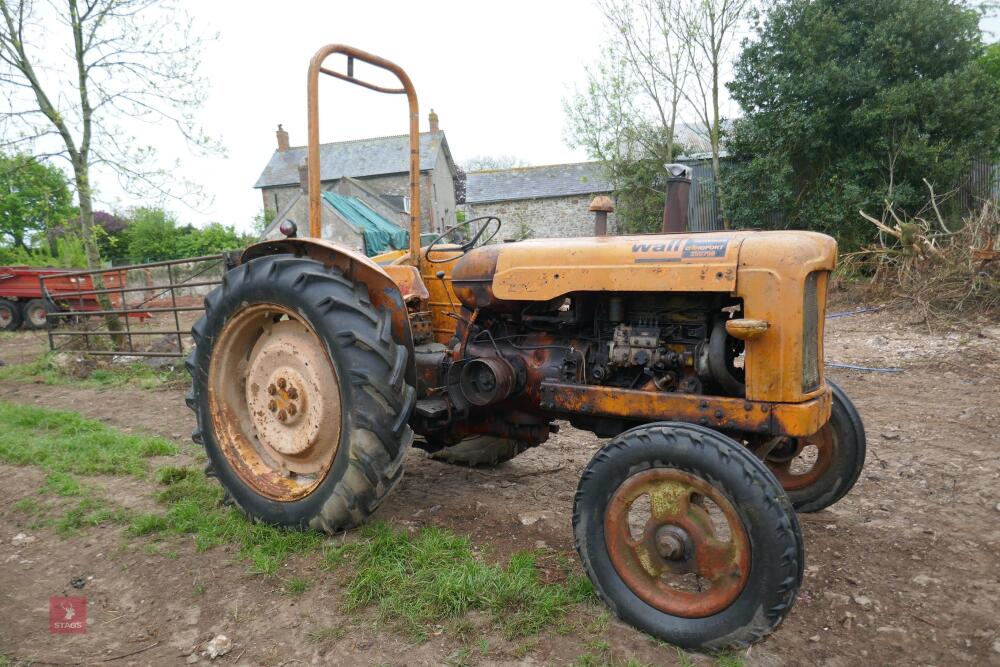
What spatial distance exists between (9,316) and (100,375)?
867cm

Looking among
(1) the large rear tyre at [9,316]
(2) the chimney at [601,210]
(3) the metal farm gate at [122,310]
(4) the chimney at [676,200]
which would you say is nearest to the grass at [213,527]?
(3) the metal farm gate at [122,310]

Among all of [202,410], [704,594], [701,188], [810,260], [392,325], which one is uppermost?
[701,188]

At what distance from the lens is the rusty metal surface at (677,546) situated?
215 centimetres

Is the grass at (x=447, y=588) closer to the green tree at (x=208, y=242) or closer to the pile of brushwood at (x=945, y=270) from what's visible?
the pile of brushwood at (x=945, y=270)

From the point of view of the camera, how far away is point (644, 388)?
2768 mm

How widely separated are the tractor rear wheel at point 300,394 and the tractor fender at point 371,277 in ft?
0.20

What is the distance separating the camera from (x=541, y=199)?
2512 centimetres

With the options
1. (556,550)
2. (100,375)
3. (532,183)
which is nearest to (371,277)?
(556,550)

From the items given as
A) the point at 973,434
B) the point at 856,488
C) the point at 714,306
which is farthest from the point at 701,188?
the point at 714,306

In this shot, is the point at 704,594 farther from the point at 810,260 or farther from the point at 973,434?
the point at 973,434

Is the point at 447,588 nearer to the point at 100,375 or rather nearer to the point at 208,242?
the point at 100,375

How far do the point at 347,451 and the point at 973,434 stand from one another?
4356mm

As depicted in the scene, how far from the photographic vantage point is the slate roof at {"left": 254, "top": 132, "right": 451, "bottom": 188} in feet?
104

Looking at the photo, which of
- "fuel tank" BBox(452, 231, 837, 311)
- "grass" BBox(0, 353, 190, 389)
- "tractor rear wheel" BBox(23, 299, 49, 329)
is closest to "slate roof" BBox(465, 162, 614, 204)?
"tractor rear wheel" BBox(23, 299, 49, 329)
